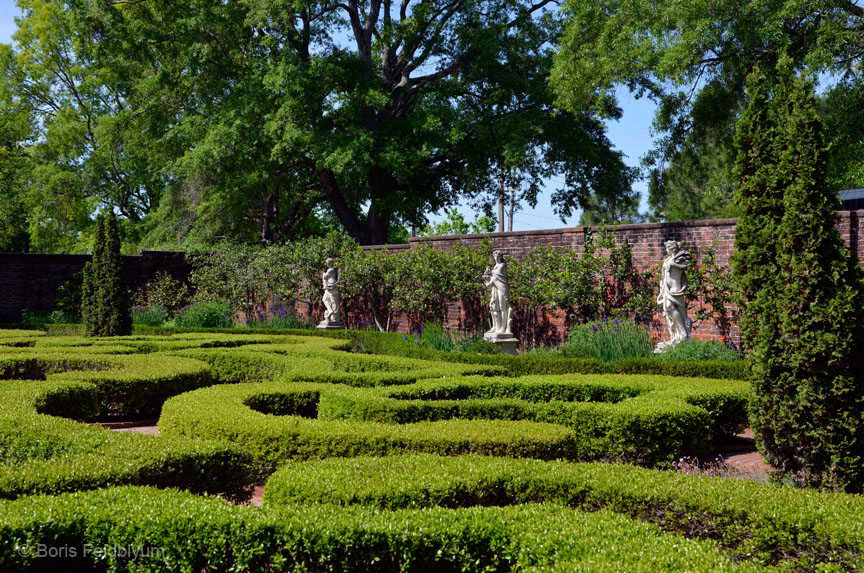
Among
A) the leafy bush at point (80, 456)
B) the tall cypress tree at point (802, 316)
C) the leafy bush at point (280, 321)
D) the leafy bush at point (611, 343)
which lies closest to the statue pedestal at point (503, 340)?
the leafy bush at point (611, 343)

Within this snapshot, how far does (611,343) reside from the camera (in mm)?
10281

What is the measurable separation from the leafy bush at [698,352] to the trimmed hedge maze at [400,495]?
2684 millimetres

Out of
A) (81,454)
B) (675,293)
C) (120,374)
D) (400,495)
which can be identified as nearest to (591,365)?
(675,293)

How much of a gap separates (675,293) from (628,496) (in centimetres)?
699

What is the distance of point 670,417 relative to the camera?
5875mm

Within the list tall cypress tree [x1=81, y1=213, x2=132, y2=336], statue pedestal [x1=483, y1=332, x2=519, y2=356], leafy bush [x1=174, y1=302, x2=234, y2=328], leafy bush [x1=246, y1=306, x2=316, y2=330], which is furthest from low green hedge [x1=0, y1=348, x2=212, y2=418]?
leafy bush [x1=174, y1=302, x2=234, y2=328]

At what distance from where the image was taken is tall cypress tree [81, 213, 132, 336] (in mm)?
13570

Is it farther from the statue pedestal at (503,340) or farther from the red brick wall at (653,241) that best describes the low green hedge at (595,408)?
the statue pedestal at (503,340)

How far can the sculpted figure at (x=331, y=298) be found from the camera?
53.4ft

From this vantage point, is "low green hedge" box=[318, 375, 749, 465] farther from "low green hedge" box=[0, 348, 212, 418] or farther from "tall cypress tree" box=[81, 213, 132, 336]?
"tall cypress tree" box=[81, 213, 132, 336]

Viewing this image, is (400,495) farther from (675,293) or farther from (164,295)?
(164,295)

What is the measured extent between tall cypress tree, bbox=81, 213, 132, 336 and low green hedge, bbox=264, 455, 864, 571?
424 inches

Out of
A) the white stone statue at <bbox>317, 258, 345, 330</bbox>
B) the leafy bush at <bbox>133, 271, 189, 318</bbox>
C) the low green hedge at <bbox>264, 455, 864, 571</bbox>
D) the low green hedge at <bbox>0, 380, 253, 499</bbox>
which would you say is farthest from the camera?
the leafy bush at <bbox>133, 271, 189, 318</bbox>

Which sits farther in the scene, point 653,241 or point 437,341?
point 437,341
